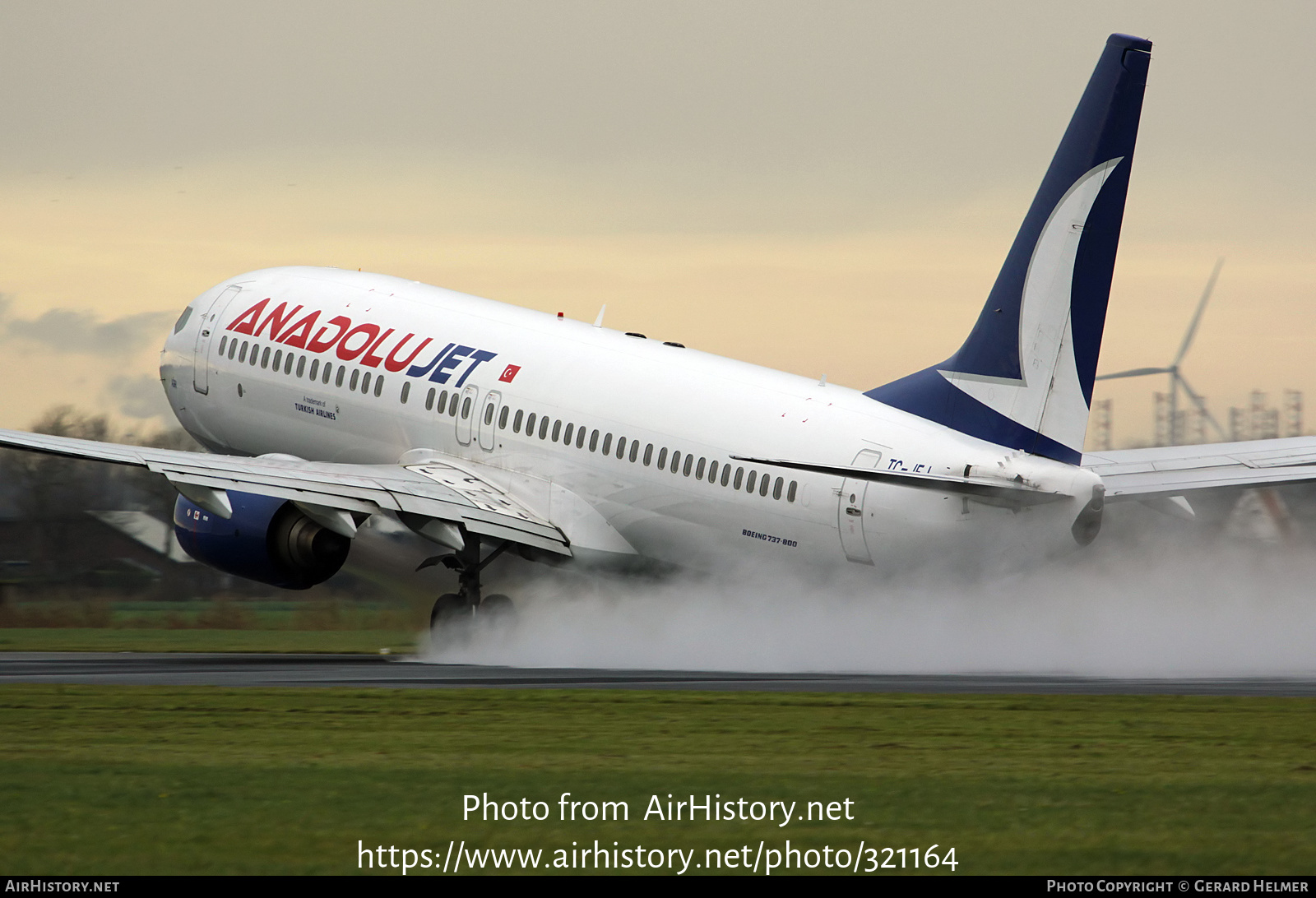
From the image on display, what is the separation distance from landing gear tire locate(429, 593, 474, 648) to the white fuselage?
8.32ft

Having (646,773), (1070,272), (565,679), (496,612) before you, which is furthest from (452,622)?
(646,773)

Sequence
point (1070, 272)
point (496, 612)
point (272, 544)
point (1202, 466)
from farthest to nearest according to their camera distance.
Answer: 1. point (496, 612)
2. point (272, 544)
3. point (1202, 466)
4. point (1070, 272)

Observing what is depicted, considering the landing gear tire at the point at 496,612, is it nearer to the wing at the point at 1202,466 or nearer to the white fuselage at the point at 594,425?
the white fuselage at the point at 594,425

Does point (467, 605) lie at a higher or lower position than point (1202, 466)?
lower

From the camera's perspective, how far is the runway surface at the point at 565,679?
79.8 feet

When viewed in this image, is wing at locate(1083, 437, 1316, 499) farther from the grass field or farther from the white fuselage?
the grass field

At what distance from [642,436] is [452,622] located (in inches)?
194

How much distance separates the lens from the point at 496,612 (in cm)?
3419

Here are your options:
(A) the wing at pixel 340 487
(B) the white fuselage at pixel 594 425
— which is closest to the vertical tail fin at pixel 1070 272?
(B) the white fuselage at pixel 594 425

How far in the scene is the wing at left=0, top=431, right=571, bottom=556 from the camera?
3091cm

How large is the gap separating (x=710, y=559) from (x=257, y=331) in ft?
43.4

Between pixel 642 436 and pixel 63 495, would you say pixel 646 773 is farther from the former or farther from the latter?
pixel 63 495
